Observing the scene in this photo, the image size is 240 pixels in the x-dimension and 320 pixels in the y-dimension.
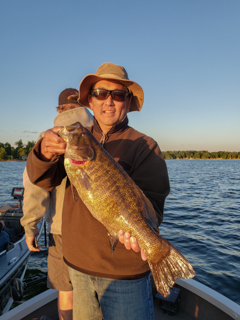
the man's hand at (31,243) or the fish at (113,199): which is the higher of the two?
the fish at (113,199)

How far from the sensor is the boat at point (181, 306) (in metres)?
4.12

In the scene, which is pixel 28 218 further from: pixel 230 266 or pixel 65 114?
pixel 230 266

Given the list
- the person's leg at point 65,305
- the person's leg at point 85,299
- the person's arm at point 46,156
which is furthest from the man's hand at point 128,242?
the person's leg at point 65,305

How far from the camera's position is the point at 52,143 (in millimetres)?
2451

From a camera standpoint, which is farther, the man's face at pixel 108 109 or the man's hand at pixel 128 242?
the man's face at pixel 108 109

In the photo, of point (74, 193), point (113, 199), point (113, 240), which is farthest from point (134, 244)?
→ point (74, 193)

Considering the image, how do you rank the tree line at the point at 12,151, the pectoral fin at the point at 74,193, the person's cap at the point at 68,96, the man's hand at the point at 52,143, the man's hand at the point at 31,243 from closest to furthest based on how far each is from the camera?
1. the man's hand at the point at 52,143
2. the pectoral fin at the point at 74,193
3. the man's hand at the point at 31,243
4. the person's cap at the point at 68,96
5. the tree line at the point at 12,151

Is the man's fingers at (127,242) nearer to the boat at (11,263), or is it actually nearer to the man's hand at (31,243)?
the man's hand at (31,243)

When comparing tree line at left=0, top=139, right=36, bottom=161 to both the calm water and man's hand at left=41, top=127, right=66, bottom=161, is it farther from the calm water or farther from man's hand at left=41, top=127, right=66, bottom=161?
man's hand at left=41, top=127, right=66, bottom=161

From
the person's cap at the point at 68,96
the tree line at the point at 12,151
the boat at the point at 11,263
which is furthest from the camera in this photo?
the tree line at the point at 12,151

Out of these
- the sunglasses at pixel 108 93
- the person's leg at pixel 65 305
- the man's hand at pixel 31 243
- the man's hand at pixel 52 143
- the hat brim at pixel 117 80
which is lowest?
the person's leg at pixel 65 305

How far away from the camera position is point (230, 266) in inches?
372

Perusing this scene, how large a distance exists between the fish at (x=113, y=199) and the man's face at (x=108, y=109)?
20.7 inches

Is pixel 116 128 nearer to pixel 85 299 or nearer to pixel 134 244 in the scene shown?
pixel 134 244
